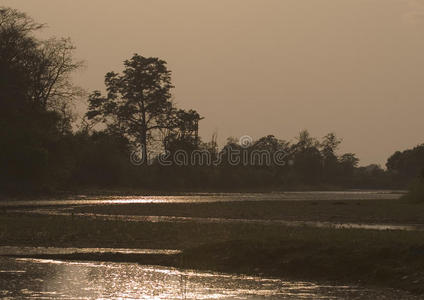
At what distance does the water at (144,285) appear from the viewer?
17375 millimetres

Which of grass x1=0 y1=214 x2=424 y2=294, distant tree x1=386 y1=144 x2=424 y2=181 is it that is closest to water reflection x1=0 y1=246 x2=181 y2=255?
grass x1=0 y1=214 x2=424 y2=294

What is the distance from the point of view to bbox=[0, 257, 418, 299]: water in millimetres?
17375

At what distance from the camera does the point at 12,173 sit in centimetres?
7356

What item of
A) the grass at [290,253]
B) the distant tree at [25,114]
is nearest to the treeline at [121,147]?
the distant tree at [25,114]

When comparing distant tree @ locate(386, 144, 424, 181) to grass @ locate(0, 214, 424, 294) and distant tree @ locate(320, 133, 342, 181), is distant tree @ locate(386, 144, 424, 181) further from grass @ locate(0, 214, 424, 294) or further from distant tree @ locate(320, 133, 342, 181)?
grass @ locate(0, 214, 424, 294)

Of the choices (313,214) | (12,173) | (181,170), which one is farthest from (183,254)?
(181,170)

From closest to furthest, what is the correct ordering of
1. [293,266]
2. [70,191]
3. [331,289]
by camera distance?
[331,289], [293,266], [70,191]

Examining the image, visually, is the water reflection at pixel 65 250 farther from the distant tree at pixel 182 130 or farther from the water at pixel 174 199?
the distant tree at pixel 182 130

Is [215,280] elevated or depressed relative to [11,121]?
depressed

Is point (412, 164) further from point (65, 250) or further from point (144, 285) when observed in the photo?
point (144, 285)

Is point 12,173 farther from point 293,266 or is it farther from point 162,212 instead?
point 293,266

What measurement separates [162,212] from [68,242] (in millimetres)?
20481

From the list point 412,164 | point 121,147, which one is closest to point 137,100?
point 121,147

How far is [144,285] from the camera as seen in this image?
736 inches
